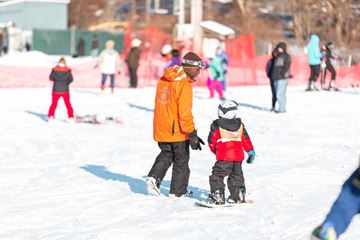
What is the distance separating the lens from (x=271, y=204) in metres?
8.61

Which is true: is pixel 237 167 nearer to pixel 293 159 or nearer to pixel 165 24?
pixel 293 159

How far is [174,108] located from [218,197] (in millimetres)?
1031

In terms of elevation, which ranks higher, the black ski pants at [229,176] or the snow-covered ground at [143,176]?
the black ski pants at [229,176]

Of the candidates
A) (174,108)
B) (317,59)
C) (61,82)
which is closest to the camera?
(174,108)

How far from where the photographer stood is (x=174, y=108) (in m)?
8.82

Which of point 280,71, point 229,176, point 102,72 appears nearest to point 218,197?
point 229,176

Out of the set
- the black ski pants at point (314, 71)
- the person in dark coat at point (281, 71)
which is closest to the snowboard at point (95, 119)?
the person in dark coat at point (281, 71)

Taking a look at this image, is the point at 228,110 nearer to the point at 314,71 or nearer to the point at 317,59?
the point at 317,59

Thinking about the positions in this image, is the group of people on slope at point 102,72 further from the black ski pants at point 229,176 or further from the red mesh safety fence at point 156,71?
the black ski pants at point 229,176

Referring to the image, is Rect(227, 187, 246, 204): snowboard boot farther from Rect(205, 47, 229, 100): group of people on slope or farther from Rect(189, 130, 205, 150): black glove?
Rect(205, 47, 229, 100): group of people on slope

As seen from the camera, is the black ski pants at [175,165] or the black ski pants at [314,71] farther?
the black ski pants at [314,71]

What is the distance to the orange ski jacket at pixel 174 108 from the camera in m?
8.74

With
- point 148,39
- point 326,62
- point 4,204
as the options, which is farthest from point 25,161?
point 148,39

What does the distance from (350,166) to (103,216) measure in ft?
14.1
